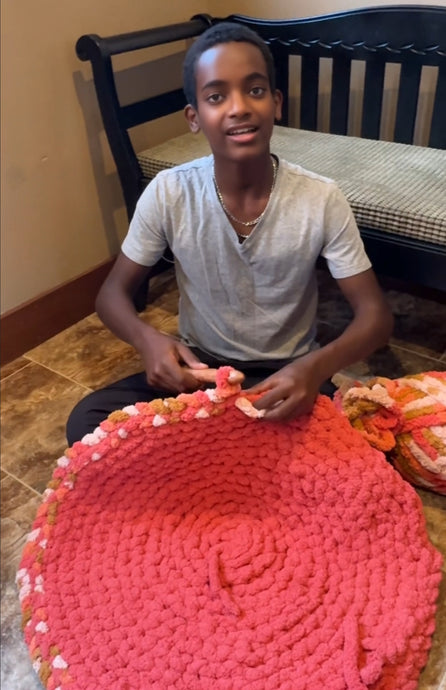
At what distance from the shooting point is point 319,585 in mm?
911

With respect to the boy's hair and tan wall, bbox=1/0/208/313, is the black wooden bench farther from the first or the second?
the boy's hair

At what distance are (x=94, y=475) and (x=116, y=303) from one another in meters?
0.28

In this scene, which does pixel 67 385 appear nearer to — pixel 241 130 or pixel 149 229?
pixel 149 229

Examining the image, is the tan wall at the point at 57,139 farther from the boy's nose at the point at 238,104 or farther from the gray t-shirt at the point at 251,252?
the boy's nose at the point at 238,104

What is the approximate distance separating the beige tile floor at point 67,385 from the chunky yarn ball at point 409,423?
72mm

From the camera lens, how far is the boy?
0.91 metres

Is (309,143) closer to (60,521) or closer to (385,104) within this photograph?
(385,104)

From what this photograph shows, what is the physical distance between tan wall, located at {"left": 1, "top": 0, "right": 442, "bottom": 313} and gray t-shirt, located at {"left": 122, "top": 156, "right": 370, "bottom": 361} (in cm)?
49

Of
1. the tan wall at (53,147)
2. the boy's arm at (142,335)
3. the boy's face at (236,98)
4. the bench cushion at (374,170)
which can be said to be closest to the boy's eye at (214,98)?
the boy's face at (236,98)

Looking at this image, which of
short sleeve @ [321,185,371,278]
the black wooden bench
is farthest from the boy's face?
the black wooden bench

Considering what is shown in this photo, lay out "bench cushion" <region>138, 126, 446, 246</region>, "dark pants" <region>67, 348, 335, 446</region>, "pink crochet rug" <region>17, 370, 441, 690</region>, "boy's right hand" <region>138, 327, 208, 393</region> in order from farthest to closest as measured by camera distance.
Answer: "bench cushion" <region>138, 126, 446, 246</region>
"dark pants" <region>67, 348, 335, 446</region>
"boy's right hand" <region>138, 327, 208, 393</region>
"pink crochet rug" <region>17, 370, 441, 690</region>

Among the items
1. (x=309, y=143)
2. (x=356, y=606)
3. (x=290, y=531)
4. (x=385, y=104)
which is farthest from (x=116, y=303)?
(x=385, y=104)

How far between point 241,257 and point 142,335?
20cm

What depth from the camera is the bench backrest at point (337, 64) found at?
1.38 metres
